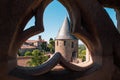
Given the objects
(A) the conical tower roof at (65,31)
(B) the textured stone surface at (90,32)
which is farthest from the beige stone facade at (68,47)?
(B) the textured stone surface at (90,32)

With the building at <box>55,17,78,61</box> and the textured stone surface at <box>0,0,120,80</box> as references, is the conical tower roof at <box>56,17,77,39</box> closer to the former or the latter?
the building at <box>55,17,78,61</box>

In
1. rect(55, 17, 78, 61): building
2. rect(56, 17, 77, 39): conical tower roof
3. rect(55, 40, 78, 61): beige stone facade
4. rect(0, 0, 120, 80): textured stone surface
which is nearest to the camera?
rect(0, 0, 120, 80): textured stone surface

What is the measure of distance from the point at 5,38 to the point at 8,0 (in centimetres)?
29

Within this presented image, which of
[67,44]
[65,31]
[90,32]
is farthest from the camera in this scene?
[67,44]

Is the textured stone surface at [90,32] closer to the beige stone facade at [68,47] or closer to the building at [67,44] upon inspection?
the building at [67,44]

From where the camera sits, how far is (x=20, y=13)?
140 cm

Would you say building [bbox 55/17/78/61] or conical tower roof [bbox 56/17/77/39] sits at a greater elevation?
conical tower roof [bbox 56/17/77/39]

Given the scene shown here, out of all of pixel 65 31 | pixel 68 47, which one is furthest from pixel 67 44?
pixel 65 31

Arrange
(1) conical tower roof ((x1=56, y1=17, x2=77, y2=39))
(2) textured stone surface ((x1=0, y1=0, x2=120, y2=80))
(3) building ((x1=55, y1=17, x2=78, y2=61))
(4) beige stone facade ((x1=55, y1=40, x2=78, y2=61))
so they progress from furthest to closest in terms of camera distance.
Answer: (4) beige stone facade ((x1=55, y1=40, x2=78, y2=61)) < (3) building ((x1=55, y1=17, x2=78, y2=61)) < (1) conical tower roof ((x1=56, y1=17, x2=77, y2=39)) < (2) textured stone surface ((x1=0, y1=0, x2=120, y2=80))

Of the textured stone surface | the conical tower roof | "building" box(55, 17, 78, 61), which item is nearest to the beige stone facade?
"building" box(55, 17, 78, 61)

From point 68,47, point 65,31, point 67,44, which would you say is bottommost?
point 68,47

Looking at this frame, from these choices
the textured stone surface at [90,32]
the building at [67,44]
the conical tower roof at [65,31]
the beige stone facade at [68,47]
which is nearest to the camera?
the textured stone surface at [90,32]

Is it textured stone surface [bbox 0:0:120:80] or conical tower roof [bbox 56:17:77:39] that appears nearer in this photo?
textured stone surface [bbox 0:0:120:80]

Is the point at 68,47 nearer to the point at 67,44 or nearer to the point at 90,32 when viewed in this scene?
the point at 67,44
